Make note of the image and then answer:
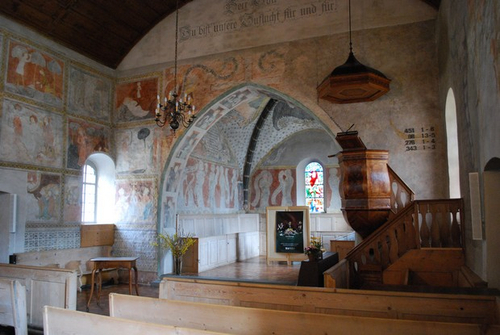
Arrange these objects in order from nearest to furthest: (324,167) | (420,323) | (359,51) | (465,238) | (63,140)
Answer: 1. (420,323)
2. (465,238)
3. (359,51)
4. (63,140)
5. (324,167)

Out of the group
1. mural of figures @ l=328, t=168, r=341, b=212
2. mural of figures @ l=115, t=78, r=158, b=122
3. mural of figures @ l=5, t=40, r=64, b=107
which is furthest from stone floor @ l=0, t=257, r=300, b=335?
mural of figures @ l=5, t=40, r=64, b=107

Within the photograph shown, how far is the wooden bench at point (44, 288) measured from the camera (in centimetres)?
563

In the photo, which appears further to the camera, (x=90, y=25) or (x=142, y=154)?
(x=142, y=154)

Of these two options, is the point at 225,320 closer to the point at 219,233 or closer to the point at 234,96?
the point at 234,96

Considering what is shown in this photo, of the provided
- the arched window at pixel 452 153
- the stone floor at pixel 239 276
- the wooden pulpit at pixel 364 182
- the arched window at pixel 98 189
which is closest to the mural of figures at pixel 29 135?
the arched window at pixel 98 189

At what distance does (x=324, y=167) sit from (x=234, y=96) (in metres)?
6.37

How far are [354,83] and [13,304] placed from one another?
23.5 ft

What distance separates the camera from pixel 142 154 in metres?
12.2

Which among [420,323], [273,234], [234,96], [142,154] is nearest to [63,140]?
[142,154]

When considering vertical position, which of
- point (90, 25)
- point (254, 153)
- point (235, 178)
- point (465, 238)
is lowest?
point (465, 238)

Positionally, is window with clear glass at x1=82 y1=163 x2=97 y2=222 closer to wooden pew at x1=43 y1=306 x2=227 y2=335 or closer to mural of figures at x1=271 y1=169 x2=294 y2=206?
mural of figures at x1=271 y1=169 x2=294 y2=206

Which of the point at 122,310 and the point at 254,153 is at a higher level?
the point at 254,153

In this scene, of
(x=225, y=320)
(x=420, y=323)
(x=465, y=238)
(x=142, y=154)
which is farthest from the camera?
(x=142, y=154)

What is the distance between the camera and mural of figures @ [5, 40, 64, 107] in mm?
9805
